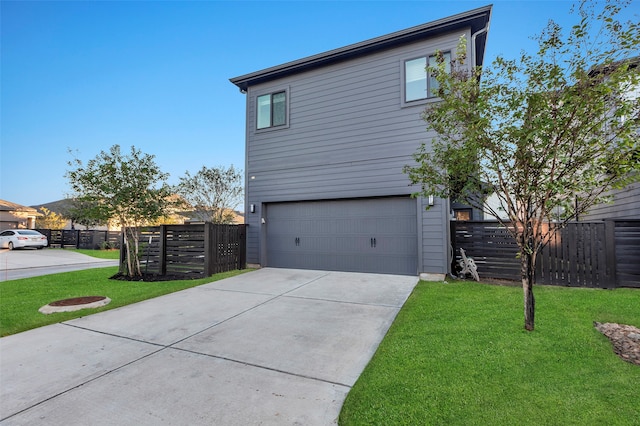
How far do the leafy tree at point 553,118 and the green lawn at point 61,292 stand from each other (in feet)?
19.6

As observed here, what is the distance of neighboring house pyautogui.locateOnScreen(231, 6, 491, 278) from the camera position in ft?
23.2

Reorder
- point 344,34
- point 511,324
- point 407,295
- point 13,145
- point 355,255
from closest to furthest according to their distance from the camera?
point 511,324 → point 407,295 → point 355,255 → point 344,34 → point 13,145

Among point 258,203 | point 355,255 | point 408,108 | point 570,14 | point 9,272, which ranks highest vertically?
point 408,108

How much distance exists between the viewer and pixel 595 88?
8.86ft

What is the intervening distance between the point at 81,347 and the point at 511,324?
16.8 ft

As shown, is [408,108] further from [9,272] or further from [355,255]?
[9,272]

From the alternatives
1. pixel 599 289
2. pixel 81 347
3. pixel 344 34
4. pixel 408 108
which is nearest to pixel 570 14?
pixel 408 108

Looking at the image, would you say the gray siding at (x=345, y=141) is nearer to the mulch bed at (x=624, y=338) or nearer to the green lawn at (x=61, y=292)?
the green lawn at (x=61, y=292)

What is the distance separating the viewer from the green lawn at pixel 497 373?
1.89 metres

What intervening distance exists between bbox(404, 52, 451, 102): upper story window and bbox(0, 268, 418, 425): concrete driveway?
5.10 metres

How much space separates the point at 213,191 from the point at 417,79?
11560 millimetres

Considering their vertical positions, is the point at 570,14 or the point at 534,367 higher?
the point at 570,14

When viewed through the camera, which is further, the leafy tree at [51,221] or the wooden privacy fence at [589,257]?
the leafy tree at [51,221]

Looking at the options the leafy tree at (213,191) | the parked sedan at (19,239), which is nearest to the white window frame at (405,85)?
the leafy tree at (213,191)
